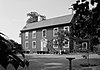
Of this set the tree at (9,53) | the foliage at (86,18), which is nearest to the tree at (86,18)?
the foliage at (86,18)

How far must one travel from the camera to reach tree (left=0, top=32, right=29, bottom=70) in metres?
1.09

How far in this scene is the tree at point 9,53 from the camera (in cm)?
109

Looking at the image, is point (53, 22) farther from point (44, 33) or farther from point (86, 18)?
point (86, 18)

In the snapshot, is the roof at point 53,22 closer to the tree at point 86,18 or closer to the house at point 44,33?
the house at point 44,33

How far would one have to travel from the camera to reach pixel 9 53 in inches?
44.3

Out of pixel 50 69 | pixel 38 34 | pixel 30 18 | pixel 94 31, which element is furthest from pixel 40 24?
pixel 94 31

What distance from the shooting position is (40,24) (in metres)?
50.7

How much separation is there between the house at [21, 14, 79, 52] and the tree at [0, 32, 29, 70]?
39.0 metres

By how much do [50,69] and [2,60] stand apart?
11.4 metres

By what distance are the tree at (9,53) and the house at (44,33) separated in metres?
39.0

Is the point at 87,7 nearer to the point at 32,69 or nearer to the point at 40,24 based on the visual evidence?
the point at 32,69

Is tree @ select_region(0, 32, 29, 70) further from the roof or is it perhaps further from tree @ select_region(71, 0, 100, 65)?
the roof

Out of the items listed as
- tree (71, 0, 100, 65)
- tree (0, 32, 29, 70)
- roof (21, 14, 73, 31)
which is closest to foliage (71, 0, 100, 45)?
tree (71, 0, 100, 65)

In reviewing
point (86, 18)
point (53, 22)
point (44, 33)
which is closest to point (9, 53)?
point (86, 18)
